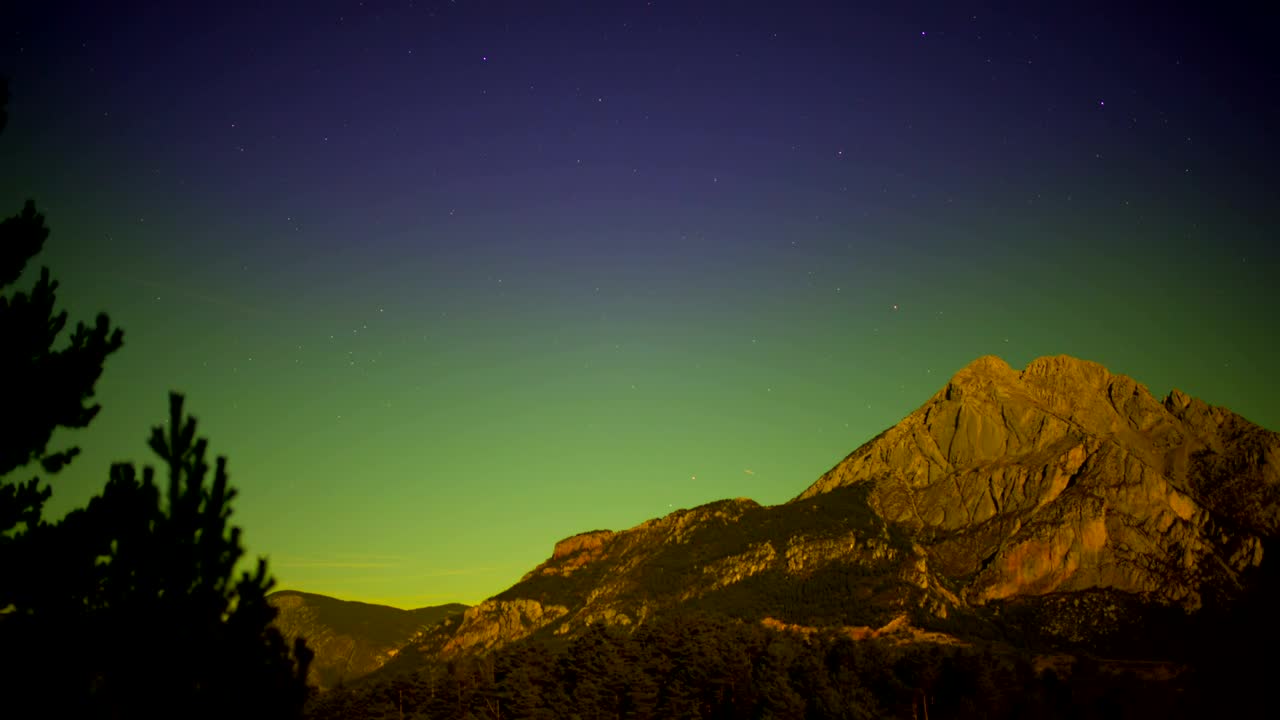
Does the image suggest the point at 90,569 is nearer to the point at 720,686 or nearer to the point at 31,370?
the point at 31,370

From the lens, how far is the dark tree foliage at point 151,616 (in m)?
11.3

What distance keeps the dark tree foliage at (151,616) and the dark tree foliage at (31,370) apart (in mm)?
550

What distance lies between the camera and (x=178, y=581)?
16453 mm

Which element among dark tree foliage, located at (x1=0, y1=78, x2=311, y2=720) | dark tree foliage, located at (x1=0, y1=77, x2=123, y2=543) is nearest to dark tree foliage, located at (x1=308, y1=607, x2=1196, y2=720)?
dark tree foliage, located at (x1=0, y1=78, x2=311, y2=720)

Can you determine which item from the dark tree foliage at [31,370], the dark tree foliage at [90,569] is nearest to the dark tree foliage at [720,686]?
the dark tree foliage at [90,569]

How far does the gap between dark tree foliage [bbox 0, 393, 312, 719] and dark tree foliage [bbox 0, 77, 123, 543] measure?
1.81 feet

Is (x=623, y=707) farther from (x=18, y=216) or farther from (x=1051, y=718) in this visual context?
(x=18, y=216)

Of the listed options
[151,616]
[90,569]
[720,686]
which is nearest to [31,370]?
[90,569]

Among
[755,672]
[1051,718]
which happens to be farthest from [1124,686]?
[755,672]

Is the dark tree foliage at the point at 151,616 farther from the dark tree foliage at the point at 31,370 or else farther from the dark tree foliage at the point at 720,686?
the dark tree foliage at the point at 720,686

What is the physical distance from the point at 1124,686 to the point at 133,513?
14796 centimetres

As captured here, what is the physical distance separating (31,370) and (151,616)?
568 cm

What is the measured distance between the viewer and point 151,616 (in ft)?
51.5

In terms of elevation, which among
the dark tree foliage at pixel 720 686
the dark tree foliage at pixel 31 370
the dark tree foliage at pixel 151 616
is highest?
the dark tree foliage at pixel 31 370
